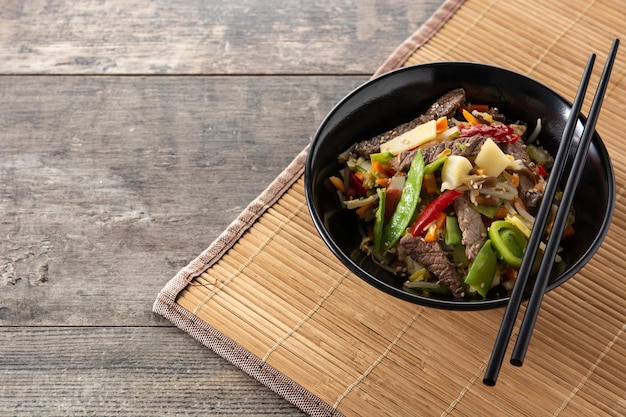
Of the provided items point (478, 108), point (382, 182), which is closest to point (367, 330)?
point (382, 182)

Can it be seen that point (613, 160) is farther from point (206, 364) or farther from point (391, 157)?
point (206, 364)

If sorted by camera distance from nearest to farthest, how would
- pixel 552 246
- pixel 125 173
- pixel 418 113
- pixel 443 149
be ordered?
pixel 552 246 < pixel 443 149 < pixel 418 113 < pixel 125 173

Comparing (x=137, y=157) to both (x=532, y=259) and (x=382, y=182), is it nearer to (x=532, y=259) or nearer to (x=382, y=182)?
(x=382, y=182)

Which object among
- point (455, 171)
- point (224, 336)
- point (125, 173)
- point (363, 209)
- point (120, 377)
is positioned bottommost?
point (120, 377)

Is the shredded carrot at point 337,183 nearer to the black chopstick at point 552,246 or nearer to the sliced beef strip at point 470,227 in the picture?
the sliced beef strip at point 470,227

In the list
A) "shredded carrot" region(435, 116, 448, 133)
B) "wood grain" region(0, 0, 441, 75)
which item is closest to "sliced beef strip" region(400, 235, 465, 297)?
"shredded carrot" region(435, 116, 448, 133)

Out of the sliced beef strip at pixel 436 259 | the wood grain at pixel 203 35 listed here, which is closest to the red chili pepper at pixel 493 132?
the sliced beef strip at pixel 436 259

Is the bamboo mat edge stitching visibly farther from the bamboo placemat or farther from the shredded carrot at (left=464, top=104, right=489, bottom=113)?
the shredded carrot at (left=464, top=104, right=489, bottom=113)

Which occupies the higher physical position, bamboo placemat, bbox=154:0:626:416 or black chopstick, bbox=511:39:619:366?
black chopstick, bbox=511:39:619:366
